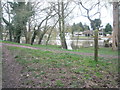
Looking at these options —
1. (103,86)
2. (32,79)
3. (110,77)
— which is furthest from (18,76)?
(110,77)

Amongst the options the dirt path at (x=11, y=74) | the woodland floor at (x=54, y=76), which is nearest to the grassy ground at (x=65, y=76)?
the woodland floor at (x=54, y=76)

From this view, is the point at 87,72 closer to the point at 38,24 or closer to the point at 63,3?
the point at 63,3

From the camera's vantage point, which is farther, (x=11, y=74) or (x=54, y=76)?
(x=11, y=74)

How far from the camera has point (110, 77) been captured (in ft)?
13.2

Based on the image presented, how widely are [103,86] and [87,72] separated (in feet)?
3.26

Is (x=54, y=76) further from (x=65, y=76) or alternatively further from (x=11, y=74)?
(x=11, y=74)

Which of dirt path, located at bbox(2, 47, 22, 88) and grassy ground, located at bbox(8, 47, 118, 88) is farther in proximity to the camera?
dirt path, located at bbox(2, 47, 22, 88)

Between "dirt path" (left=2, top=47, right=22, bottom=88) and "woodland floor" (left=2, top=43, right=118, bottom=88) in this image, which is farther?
"dirt path" (left=2, top=47, right=22, bottom=88)

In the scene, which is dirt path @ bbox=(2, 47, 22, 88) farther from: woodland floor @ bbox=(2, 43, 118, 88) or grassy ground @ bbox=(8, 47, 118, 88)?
grassy ground @ bbox=(8, 47, 118, 88)

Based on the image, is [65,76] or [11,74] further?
[11,74]

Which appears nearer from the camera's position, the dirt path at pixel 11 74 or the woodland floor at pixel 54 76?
the woodland floor at pixel 54 76

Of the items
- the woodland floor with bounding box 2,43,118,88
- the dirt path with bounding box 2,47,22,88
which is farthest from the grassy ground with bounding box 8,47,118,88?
the dirt path with bounding box 2,47,22,88

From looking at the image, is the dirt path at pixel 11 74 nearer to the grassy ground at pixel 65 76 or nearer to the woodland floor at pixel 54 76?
the woodland floor at pixel 54 76

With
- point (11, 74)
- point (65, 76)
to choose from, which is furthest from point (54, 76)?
point (11, 74)
